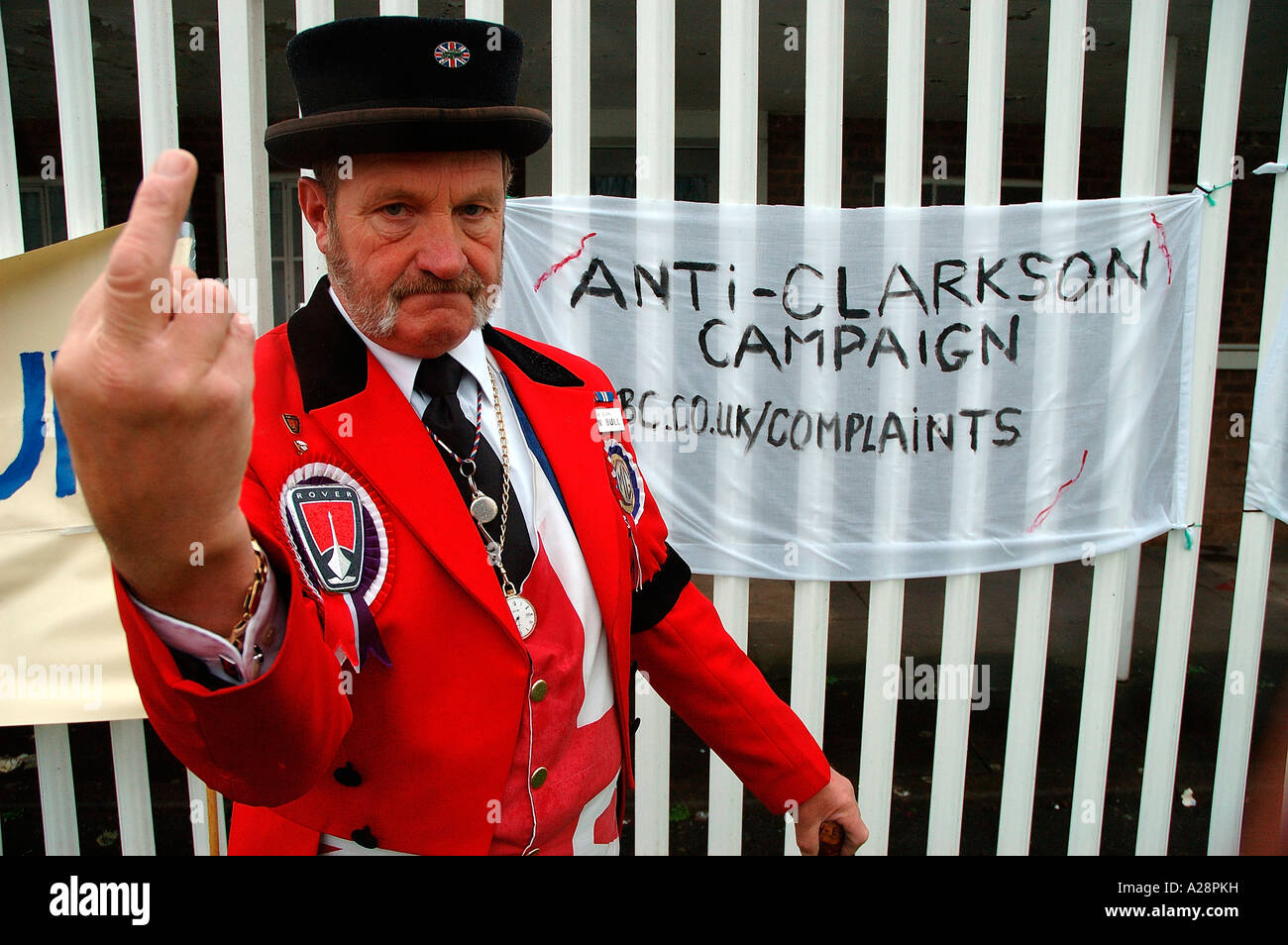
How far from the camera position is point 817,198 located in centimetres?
236

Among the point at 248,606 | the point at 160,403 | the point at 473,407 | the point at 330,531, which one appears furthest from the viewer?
the point at 473,407

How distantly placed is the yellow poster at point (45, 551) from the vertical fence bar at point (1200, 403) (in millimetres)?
3094

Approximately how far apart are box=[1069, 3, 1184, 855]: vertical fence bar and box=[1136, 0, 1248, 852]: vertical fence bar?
4.7 inches

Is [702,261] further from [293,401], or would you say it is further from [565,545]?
[293,401]

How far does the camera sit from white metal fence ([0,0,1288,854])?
2.28 meters

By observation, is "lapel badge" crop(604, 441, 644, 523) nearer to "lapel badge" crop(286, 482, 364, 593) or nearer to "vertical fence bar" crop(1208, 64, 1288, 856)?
"lapel badge" crop(286, 482, 364, 593)

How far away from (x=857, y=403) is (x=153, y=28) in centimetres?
222

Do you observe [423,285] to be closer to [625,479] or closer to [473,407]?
[473,407]

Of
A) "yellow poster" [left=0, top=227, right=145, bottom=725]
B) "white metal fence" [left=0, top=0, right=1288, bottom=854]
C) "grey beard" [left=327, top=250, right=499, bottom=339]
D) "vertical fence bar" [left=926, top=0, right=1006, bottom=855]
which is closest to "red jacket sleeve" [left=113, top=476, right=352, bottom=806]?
"grey beard" [left=327, top=250, right=499, bottom=339]

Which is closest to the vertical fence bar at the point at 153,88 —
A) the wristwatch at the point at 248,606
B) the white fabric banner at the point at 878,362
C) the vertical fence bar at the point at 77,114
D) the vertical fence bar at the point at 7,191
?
the vertical fence bar at the point at 77,114

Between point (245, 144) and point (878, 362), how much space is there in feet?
6.20

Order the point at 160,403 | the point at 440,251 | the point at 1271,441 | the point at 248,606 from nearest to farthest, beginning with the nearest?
the point at 160,403, the point at 248,606, the point at 440,251, the point at 1271,441

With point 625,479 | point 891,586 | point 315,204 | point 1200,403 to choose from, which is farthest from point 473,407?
point 1200,403

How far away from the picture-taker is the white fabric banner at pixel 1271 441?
8.41 ft
